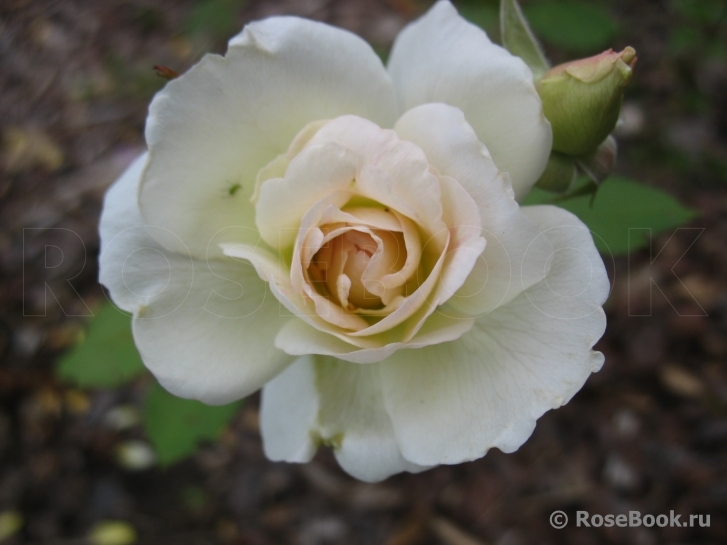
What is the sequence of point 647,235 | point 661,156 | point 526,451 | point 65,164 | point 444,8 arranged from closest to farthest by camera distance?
1. point 444,8
2. point 647,235
3. point 526,451
4. point 661,156
5. point 65,164

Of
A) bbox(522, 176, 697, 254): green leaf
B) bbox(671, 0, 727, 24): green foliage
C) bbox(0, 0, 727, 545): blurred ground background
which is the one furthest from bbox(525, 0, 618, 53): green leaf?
bbox(522, 176, 697, 254): green leaf

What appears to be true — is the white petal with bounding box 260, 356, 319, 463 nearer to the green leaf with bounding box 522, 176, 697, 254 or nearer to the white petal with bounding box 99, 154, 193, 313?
the white petal with bounding box 99, 154, 193, 313

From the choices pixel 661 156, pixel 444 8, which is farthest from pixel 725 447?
pixel 444 8

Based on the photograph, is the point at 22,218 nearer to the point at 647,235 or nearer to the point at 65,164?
the point at 65,164

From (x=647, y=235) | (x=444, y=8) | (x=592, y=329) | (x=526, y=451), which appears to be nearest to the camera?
(x=592, y=329)

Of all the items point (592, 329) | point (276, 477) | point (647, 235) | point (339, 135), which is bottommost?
point (276, 477)
